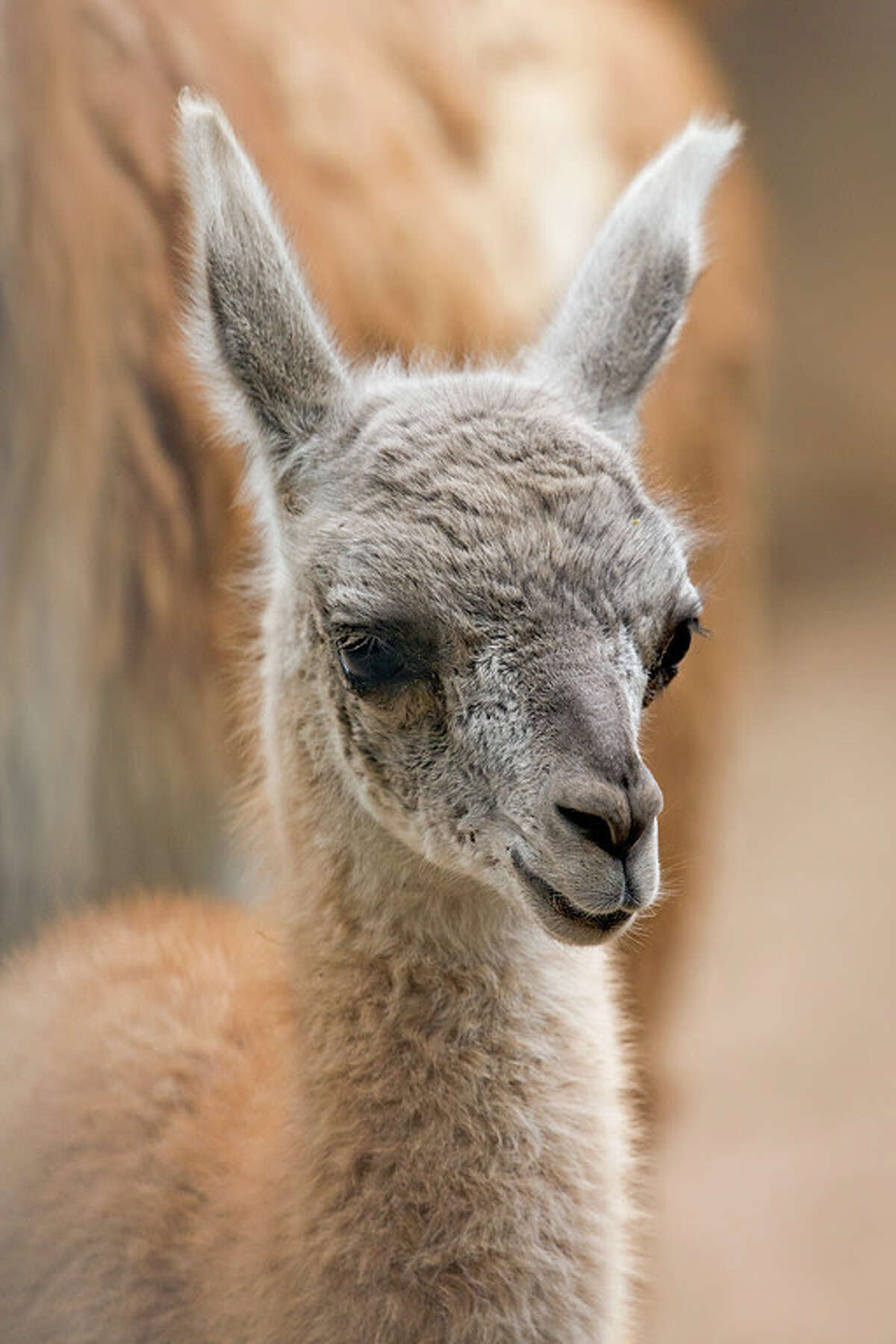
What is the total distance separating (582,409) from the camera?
2250 millimetres

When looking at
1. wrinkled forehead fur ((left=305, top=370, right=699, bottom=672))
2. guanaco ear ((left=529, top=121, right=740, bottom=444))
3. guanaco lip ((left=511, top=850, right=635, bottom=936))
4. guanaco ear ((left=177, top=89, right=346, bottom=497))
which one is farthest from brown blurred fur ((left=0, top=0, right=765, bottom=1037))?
guanaco lip ((left=511, top=850, right=635, bottom=936))

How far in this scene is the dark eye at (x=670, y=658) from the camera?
1.95m

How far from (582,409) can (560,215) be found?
6.62ft

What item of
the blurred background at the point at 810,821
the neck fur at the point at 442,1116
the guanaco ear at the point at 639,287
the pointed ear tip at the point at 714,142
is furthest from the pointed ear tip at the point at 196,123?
the blurred background at the point at 810,821

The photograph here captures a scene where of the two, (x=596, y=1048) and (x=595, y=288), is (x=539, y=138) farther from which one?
(x=596, y=1048)

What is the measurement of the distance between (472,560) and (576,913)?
1.39ft

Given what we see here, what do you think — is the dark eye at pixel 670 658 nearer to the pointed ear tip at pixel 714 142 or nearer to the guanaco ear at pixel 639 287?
the guanaco ear at pixel 639 287

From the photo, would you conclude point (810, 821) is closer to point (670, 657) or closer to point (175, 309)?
point (175, 309)

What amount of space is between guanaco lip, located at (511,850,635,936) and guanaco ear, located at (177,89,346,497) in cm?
74

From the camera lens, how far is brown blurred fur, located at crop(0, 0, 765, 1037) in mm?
2230

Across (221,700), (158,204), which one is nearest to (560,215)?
(158,204)

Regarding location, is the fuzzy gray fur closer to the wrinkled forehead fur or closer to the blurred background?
the wrinkled forehead fur

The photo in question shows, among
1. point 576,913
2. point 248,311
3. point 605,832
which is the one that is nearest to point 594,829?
point 605,832

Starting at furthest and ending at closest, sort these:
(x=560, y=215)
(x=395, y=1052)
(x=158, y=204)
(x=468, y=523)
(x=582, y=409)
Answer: (x=560, y=215), (x=158, y=204), (x=582, y=409), (x=395, y=1052), (x=468, y=523)
